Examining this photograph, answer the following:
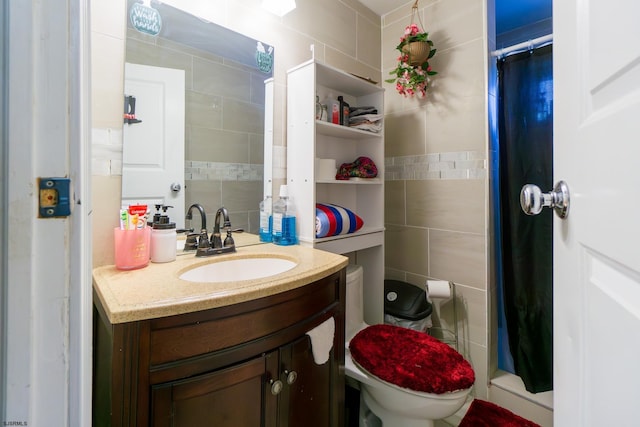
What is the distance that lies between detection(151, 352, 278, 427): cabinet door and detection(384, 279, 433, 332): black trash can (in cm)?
104

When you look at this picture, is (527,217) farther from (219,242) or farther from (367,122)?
(219,242)

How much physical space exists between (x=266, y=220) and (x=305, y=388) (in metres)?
0.74

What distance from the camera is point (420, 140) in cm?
185

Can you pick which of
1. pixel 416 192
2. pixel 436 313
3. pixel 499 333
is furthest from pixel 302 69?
pixel 499 333

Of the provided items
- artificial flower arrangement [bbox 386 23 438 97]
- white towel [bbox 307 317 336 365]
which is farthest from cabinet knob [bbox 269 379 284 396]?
artificial flower arrangement [bbox 386 23 438 97]

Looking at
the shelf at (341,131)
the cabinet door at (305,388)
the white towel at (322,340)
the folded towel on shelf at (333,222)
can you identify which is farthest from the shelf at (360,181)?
the cabinet door at (305,388)

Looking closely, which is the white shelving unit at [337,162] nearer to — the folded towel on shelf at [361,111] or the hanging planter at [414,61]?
the folded towel on shelf at [361,111]

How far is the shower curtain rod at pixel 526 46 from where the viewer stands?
4.99ft

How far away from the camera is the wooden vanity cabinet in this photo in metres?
0.62

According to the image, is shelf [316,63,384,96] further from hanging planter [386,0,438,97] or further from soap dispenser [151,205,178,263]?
soap dispenser [151,205,178,263]

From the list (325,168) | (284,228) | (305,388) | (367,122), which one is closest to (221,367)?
(305,388)

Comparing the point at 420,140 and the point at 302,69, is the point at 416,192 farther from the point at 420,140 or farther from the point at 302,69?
the point at 302,69

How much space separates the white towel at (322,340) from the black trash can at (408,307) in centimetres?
81

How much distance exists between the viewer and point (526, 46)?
158 cm
